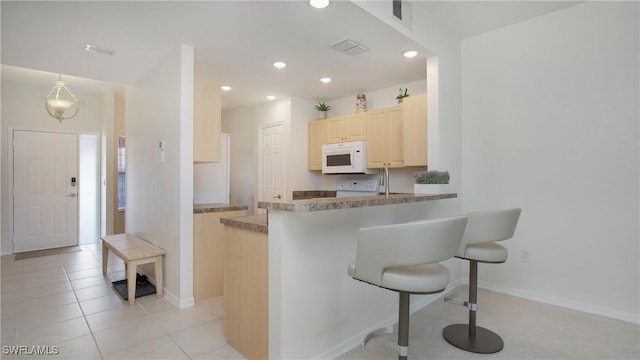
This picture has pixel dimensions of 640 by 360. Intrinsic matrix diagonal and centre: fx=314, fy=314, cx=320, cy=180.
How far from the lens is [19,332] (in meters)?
2.42

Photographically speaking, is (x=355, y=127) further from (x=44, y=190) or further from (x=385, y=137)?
(x=44, y=190)

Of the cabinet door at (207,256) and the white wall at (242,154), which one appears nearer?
the cabinet door at (207,256)

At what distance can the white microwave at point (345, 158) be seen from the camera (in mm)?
4395

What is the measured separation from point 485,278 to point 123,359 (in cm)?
342

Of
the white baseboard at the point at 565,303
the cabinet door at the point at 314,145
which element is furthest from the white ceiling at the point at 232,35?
the white baseboard at the point at 565,303

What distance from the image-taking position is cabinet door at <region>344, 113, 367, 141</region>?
14.6 feet

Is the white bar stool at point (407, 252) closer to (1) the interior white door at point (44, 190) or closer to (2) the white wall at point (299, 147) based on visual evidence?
(2) the white wall at point (299, 147)

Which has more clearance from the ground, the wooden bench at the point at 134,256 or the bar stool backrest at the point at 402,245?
the bar stool backrest at the point at 402,245

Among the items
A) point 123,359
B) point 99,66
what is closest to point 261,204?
point 123,359

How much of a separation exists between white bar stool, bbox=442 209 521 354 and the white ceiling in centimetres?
171

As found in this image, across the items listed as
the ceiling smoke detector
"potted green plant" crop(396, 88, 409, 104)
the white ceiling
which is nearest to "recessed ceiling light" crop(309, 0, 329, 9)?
the white ceiling

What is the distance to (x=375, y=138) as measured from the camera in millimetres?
4289

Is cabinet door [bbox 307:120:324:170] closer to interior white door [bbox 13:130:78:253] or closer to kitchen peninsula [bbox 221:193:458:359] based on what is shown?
kitchen peninsula [bbox 221:193:458:359]

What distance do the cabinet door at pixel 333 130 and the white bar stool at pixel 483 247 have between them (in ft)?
9.08
